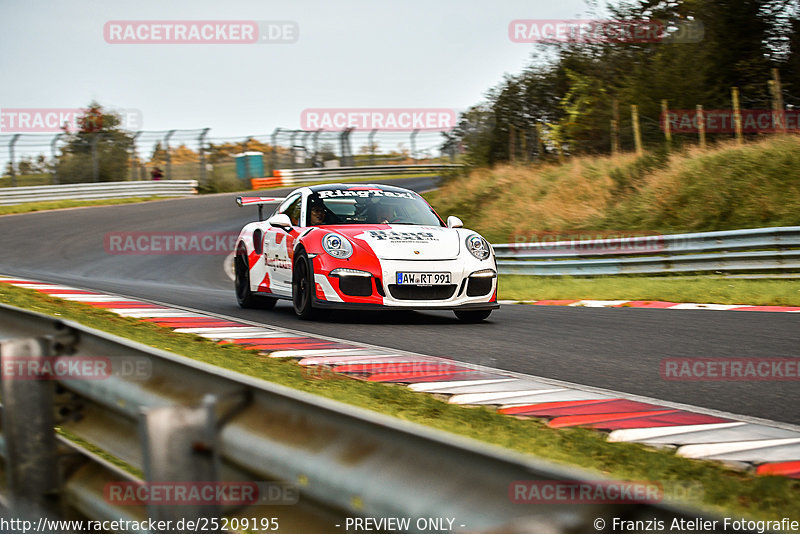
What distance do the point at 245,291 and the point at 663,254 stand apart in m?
7.32

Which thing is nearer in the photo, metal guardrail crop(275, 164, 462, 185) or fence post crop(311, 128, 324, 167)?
fence post crop(311, 128, 324, 167)

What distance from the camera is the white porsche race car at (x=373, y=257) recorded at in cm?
848

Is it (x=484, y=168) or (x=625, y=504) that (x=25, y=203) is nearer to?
(x=484, y=168)

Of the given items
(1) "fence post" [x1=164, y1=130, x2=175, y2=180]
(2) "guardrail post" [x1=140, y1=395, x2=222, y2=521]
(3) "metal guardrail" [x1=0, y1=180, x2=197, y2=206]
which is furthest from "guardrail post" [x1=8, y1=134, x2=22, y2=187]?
(2) "guardrail post" [x1=140, y1=395, x2=222, y2=521]

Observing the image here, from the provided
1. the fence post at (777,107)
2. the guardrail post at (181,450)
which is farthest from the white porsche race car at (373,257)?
the fence post at (777,107)

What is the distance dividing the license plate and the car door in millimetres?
1342

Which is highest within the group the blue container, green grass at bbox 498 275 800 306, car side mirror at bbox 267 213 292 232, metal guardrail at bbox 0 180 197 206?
the blue container

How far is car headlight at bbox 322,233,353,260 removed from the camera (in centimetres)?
853

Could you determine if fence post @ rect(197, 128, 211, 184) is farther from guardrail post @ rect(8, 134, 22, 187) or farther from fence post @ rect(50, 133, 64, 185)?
guardrail post @ rect(8, 134, 22, 187)

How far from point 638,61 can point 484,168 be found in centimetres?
553

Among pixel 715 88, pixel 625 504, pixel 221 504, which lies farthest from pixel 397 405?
pixel 715 88

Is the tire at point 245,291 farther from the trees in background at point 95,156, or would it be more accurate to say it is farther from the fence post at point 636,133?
the trees in background at point 95,156

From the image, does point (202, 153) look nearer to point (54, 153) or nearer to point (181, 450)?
point (54, 153)

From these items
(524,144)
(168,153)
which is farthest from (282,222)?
(168,153)
